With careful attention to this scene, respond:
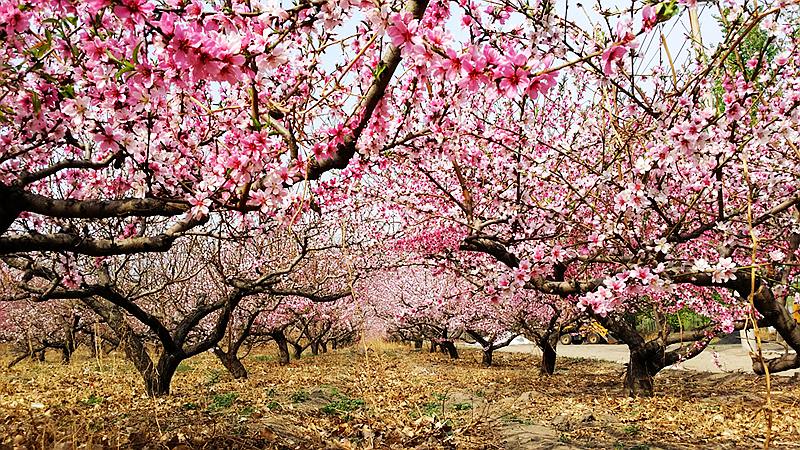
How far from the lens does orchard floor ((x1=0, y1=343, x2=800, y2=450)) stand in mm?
5855

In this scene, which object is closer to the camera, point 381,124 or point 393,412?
point 381,124

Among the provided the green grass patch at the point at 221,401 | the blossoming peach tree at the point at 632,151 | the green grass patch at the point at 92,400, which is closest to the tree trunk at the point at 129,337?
the green grass patch at the point at 92,400

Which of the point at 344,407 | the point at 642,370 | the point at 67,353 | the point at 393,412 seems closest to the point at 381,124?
the point at 393,412

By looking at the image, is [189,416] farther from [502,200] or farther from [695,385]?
[695,385]

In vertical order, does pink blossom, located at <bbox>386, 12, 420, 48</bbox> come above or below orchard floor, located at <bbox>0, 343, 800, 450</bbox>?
above

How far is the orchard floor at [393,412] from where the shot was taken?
586 centimetres

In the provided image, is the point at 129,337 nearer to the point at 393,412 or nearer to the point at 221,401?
the point at 221,401

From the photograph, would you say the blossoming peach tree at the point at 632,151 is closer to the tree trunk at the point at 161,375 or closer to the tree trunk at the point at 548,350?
the tree trunk at the point at 161,375

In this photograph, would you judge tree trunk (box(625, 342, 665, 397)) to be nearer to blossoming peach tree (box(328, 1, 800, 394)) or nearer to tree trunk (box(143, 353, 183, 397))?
blossoming peach tree (box(328, 1, 800, 394))

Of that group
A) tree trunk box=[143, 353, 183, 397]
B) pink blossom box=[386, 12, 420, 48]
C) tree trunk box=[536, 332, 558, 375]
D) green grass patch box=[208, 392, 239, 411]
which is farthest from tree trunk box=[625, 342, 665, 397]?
pink blossom box=[386, 12, 420, 48]

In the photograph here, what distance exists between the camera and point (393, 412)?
8727mm

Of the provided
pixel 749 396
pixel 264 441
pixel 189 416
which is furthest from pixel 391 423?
pixel 749 396

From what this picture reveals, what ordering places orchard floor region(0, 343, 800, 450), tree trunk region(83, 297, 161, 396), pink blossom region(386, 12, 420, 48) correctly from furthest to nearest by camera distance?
tree trunk region(83, 297, 161, 396) < orchard floor region(0, 343, 800, 450) < pink blossom region(386, 12, 420, 48)

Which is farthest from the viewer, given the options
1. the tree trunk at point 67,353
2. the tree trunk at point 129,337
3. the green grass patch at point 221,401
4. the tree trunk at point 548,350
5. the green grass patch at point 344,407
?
the tree trunk at point 67,353
